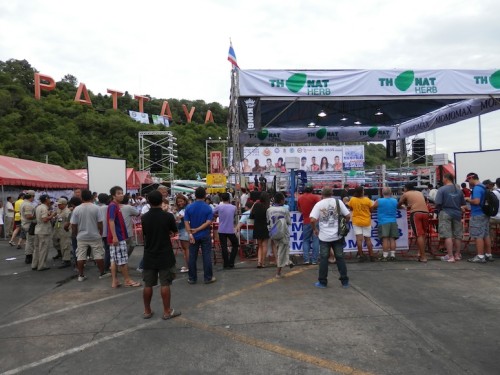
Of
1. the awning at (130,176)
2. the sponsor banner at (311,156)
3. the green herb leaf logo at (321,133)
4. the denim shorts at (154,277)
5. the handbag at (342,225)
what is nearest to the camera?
the denim shorts at (154,277)

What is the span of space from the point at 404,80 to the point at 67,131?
5052 cm

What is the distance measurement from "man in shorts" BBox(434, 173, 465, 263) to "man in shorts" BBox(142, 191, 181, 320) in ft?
19.7

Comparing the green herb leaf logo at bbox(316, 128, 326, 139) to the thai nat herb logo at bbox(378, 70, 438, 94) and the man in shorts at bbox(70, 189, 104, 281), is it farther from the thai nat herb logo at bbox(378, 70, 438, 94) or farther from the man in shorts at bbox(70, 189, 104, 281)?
the man in shorts at bbox(70, 189, 104, 281)

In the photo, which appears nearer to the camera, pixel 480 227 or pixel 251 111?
pixel 480 227

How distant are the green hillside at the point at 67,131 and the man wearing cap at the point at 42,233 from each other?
29.0 meters

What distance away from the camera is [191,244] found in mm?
6602

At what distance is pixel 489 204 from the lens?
7777mm

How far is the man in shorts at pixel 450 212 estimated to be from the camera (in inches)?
308

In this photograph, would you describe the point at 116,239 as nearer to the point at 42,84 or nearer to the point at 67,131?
the point at 67,131

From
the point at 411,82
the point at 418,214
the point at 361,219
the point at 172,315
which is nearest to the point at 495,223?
the point at 418,214

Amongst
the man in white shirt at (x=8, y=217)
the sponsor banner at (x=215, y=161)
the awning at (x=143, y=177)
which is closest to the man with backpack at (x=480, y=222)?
the man in white shirt at (x=8, y=217)

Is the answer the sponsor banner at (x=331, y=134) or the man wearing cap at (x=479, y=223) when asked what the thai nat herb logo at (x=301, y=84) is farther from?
the sponsor banner at (x=331, y=134)

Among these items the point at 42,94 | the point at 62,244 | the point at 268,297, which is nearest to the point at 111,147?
the point at 42,94

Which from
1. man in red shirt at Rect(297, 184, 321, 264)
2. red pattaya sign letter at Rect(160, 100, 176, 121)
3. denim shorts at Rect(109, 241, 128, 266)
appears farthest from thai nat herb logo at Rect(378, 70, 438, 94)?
red pattaya sign letter at Rect(160, 100, 176, 121)
